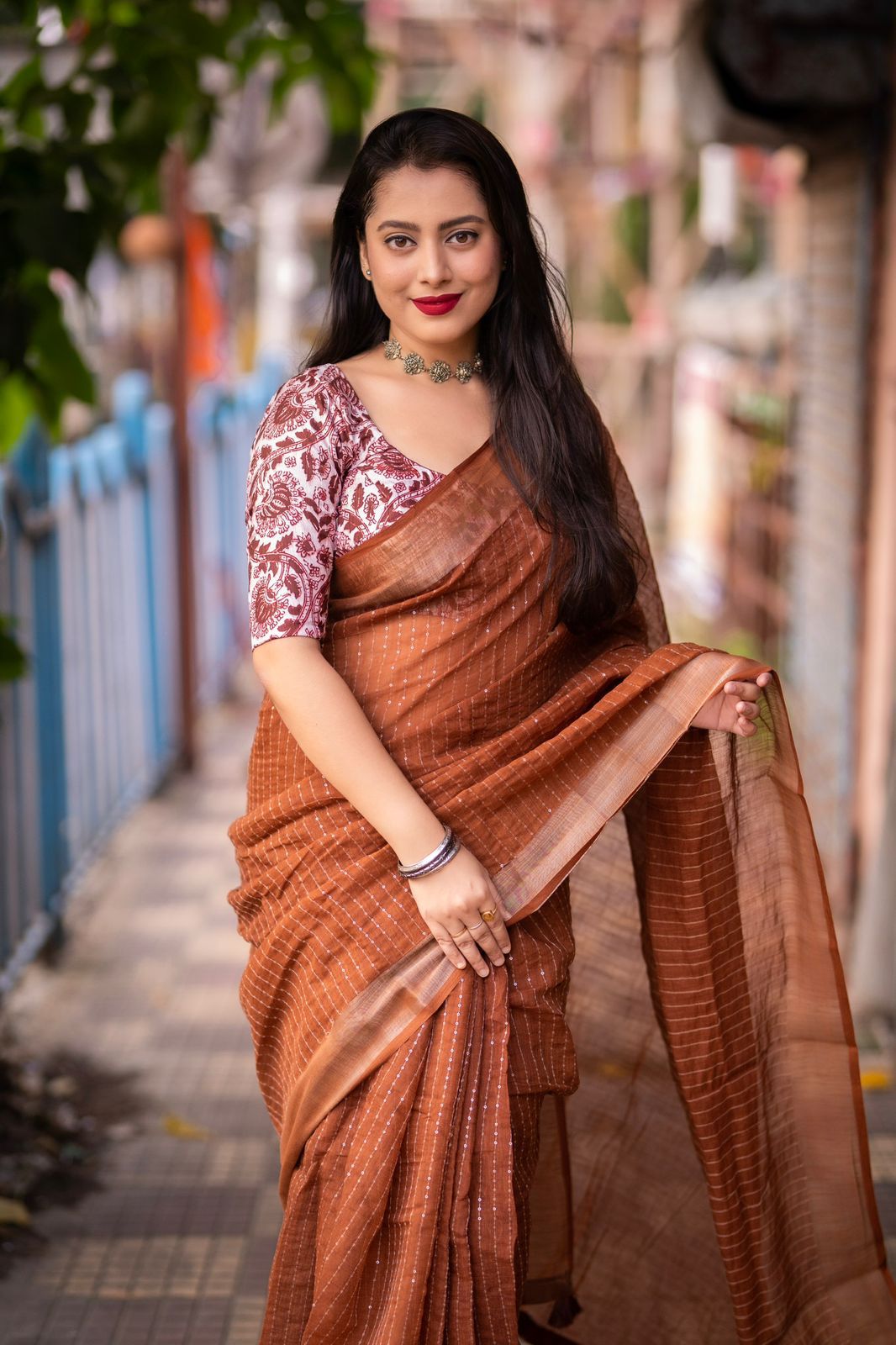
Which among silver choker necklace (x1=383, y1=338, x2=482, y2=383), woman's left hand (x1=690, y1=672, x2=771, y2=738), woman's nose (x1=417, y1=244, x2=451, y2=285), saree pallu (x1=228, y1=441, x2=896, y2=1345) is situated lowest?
saree pallu (x1=228, y1=441, x2=896, y2=1345)

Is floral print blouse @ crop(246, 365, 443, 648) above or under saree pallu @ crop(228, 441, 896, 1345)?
above

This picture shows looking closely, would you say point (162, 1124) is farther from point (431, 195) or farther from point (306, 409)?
point (431, 195)

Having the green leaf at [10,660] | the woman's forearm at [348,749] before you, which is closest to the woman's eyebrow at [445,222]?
the woman's forearm at [348,749]

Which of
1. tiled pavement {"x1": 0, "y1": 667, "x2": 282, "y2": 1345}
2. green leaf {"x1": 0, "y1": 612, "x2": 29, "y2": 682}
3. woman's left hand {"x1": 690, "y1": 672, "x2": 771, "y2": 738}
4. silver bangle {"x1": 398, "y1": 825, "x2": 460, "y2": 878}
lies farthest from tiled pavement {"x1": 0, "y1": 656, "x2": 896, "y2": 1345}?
woman's left hand {"x1": 690, "y1": 672, "x2": 771, "y2": 738}

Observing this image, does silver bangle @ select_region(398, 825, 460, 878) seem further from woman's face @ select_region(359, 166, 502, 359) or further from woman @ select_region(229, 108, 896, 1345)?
woman's face @ select_region(359, 166, 502, 359)

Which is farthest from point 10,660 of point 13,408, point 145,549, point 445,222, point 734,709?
point 145,549

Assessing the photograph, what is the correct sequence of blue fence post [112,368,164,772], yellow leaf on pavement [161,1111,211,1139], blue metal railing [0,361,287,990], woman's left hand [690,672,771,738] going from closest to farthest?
1. woman's left hand [690,672,771,738]
2. yellow leaf on pavement [161,1111,211,1139]
3. blue metal railing [0,361,287,990]
4. blue fence post [112,368,164,772]

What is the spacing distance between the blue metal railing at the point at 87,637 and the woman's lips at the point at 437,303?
177 cm

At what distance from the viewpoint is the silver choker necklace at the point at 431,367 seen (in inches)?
90.0

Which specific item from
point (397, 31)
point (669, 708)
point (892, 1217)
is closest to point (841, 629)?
point (892, 1217)

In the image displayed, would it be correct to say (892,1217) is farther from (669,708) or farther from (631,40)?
(631,40)

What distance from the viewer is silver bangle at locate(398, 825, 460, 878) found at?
2.13 metres

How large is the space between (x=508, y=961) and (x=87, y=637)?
10.6ft

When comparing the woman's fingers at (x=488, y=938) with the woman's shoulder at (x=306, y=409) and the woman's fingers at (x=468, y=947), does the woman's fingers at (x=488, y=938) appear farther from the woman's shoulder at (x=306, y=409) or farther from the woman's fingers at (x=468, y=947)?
the woman's shoulder at (x=306, y=409)
